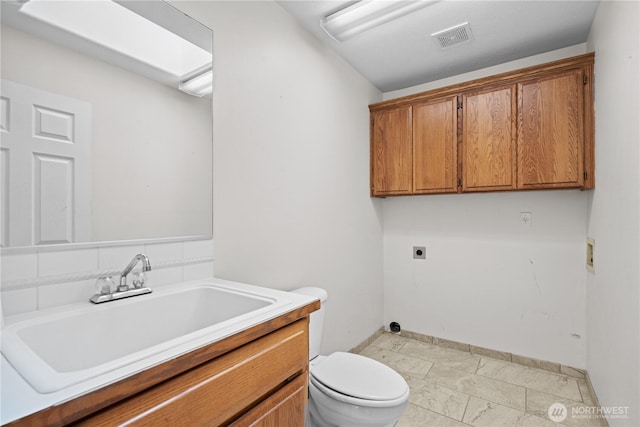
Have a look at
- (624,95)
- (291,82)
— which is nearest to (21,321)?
(291,82)

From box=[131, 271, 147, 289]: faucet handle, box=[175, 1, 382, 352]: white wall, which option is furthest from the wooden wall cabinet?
box=[131, 271, 147, 289]: faucet handle

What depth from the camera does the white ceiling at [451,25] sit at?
182 centimetres

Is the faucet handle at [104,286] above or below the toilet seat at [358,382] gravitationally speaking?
above

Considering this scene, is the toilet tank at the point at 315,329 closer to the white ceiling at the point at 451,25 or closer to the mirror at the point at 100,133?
the mirror at the point at 100,133

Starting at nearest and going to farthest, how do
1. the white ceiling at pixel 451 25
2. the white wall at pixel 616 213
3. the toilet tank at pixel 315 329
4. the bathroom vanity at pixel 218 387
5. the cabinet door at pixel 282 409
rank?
the bathroom vanity at pixel 218 387
the cabinet door at pixel 282 409
the white wall at pixel 616 213
the toilet tank at pixel 315 329
the white ceiling at pixel 451 25

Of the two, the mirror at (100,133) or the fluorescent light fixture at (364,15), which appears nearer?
the mirror at (100,133)

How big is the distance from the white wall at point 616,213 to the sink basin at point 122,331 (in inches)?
56.5

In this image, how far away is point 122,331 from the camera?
3.30ft

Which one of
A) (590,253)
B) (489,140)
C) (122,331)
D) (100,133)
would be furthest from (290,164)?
(590,253)

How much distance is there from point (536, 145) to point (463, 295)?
4.17ft

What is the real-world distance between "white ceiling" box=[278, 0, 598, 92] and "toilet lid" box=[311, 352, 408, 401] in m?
1.95

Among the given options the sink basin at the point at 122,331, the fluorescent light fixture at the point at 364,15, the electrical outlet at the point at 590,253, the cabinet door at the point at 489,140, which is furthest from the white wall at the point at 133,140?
the electrical outlet at the point at 590,253

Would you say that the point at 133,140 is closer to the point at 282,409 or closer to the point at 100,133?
the point at 100,133

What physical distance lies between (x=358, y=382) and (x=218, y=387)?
85 centimetres
